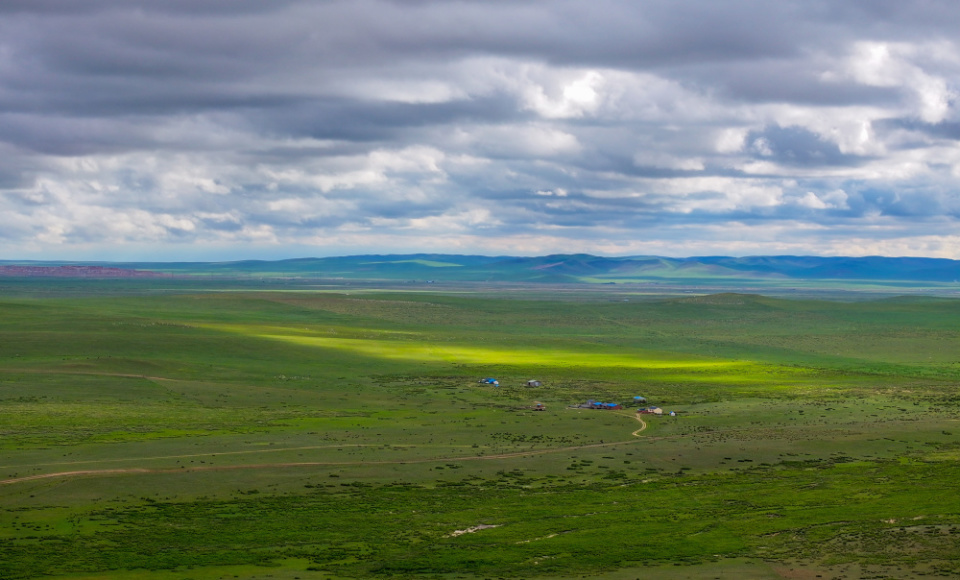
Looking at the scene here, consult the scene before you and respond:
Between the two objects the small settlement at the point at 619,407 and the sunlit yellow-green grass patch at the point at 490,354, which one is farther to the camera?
the sunlit yellow-green grass patch at the point at 490,354

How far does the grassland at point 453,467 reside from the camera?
160ft

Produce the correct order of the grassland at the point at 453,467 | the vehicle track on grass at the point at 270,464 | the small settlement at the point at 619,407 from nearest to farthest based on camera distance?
the grassland at the point at 453,467, the vehicle track on grass at the point at 270,464, the small settlement at the point at 619,407

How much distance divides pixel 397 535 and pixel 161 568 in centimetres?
1148

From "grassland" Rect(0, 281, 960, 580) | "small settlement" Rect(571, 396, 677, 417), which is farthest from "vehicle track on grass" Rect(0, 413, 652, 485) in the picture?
"small settlement" Rect(571, 396, 677, 417)

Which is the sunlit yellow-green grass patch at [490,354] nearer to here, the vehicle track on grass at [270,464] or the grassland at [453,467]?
the grassland at [453,467]

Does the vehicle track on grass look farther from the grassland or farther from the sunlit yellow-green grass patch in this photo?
the sunlit yellow-green grass patch

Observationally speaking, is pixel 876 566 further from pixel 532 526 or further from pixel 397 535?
pixel 397 535

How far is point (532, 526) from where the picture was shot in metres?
54.0

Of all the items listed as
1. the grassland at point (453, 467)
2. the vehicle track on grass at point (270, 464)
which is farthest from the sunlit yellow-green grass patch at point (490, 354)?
the vehicle track on grass at point (270, 464)

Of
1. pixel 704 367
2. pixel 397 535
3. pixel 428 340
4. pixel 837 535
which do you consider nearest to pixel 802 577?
pixel 837 535

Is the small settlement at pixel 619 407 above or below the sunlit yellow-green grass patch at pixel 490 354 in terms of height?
below

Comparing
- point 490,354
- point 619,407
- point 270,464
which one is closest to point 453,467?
point 270,464

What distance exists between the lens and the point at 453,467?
6831cm

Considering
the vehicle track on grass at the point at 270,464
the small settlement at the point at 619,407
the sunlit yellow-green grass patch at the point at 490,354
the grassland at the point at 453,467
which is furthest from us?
the sunlit yellow-green grass patch at the point at 490,354
